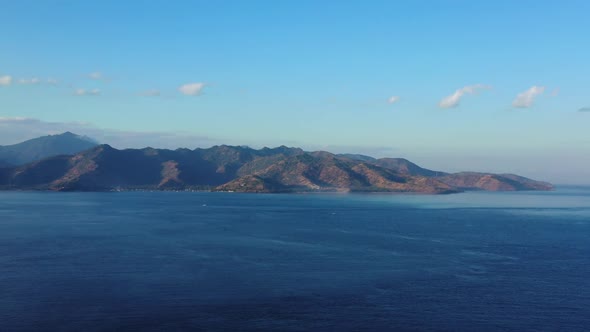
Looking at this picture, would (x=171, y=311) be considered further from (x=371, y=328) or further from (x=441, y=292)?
(x=441, y=292)

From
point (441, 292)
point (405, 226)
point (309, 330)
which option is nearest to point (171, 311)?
point (309, 330)

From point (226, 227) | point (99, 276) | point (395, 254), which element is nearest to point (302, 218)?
point (226, 227)

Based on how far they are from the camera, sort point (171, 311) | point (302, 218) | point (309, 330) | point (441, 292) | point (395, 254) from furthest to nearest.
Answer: point (302, 218) → point (395, 254) → point (441, 292) → point (171, 311) → point (309, 330)

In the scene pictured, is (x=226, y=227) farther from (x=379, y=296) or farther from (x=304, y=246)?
(x=379, y=296)

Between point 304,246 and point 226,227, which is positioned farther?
point 226,227

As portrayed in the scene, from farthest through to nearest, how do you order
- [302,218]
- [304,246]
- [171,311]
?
1. [302,218]
2. [304,246]
3. [171,311]

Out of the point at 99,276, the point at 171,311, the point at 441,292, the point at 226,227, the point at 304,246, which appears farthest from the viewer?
the point at 226,227
